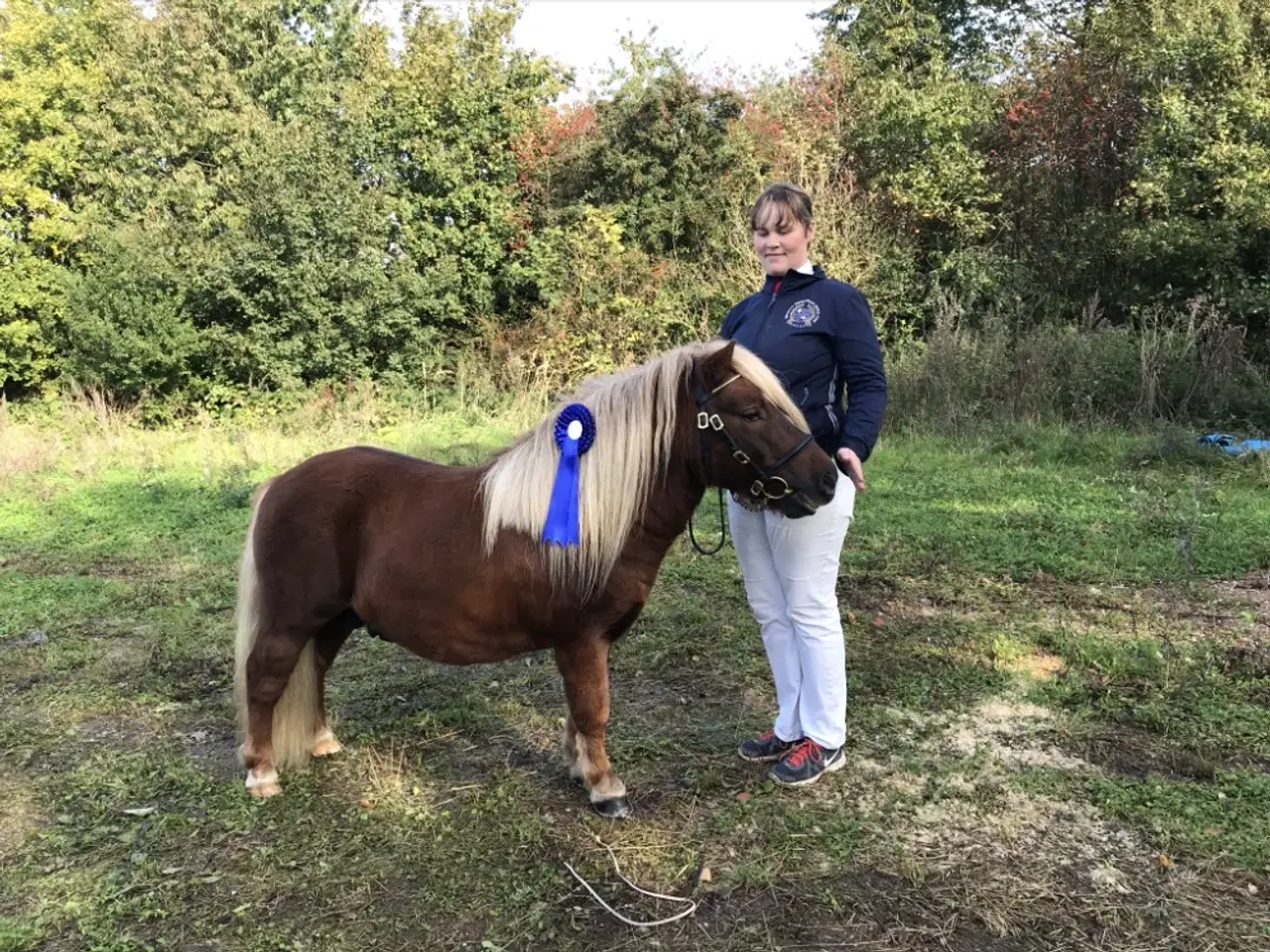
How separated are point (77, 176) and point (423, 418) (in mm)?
10719

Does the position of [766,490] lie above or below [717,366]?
below

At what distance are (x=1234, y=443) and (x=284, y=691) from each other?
950 cm

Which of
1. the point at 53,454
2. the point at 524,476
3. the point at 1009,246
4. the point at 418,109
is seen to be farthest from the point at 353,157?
the point at 524,476

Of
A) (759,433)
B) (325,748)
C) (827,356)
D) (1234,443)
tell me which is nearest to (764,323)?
(827,356)

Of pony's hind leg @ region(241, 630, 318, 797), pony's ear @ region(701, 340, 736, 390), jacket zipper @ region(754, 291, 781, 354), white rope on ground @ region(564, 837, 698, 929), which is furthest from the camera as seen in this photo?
pony's hind leg @ region(241, 630, 318, 797)

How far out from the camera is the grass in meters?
2.53

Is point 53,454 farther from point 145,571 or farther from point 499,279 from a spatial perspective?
point 499,279

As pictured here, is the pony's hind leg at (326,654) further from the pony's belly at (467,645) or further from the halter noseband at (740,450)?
the halter noseband at (740,450)

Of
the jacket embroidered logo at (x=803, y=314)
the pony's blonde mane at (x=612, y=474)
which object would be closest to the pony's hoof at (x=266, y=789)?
the pony's blonde mane at (x=612, y=474)

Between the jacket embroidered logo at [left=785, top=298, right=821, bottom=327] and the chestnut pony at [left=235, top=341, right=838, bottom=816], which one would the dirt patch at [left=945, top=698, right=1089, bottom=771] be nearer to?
the chestnut pony at [left=235, top=341, right=838, bottom=816]

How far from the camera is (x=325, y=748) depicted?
11.8 feet

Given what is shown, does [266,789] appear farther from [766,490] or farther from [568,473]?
[766,490]

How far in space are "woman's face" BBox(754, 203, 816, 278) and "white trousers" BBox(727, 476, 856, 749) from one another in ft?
2.80

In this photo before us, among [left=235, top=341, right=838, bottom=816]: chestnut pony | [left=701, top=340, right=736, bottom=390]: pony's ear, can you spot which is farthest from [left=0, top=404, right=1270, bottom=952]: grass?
[left=701, top=340, right=736, bottom=390]: pony's ear
